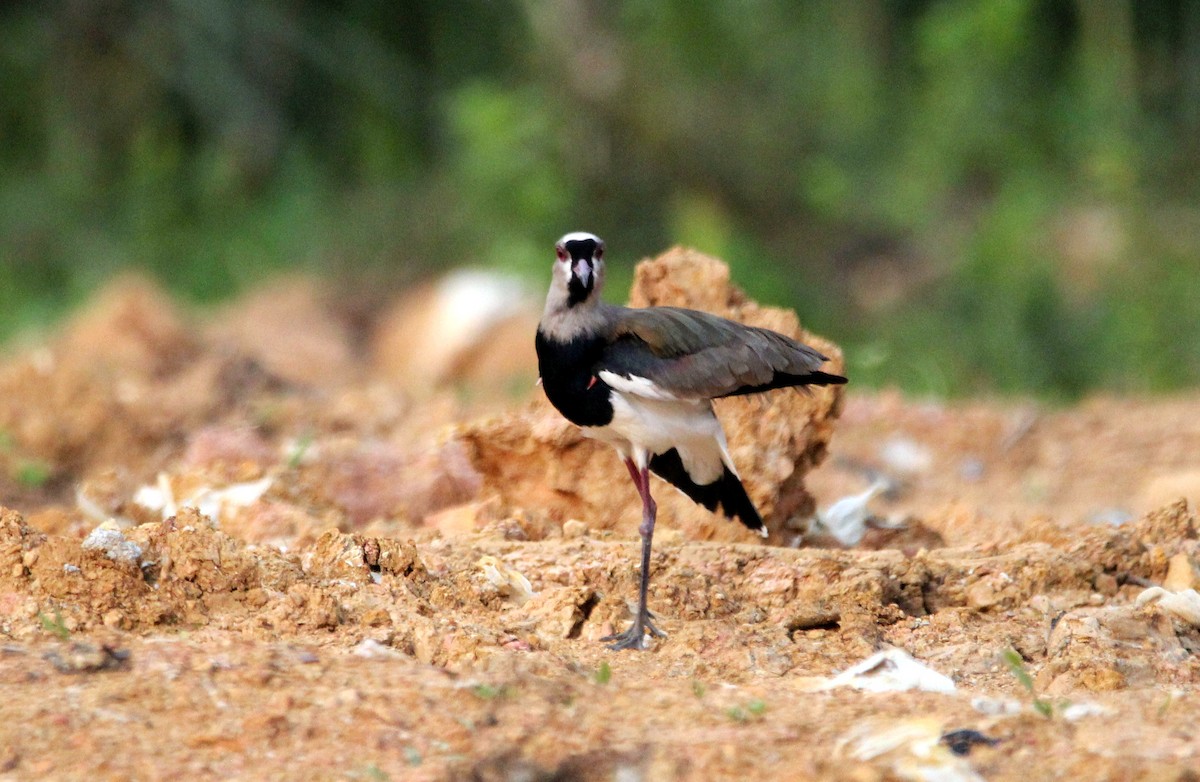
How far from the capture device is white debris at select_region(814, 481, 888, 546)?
16.2 ft

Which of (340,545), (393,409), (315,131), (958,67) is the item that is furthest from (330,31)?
(340,545)

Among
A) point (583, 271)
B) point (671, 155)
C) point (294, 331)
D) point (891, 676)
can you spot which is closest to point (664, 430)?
point (583, 271)

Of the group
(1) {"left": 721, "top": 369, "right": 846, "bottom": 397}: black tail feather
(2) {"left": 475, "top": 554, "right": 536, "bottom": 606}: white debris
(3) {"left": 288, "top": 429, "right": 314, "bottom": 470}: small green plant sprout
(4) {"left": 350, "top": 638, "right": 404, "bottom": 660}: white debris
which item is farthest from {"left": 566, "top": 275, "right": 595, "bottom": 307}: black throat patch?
(3) {"left": 288, "top": 429, "right": 314, "bottom": 470}: small green plant sprout

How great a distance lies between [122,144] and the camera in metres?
14.1

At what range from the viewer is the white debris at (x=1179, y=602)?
3.97 meters

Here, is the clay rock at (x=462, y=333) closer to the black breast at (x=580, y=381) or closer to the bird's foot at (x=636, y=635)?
the black breast at (x=580, y=381)

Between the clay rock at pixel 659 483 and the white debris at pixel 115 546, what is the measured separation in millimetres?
1425

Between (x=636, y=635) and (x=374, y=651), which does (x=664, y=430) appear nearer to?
(x=636, y=635)

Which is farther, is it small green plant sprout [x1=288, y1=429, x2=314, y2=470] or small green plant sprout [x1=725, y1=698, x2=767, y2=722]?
small green plant sprout [x1=288, y1=429, x2=314, y2=470]

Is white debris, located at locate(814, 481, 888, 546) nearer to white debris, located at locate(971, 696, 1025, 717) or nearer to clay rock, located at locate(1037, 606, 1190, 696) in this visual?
clay rock, located at locate(1037, 606, 1190, 696)

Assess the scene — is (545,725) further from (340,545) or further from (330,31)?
(330,31)

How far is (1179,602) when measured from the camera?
3.98m

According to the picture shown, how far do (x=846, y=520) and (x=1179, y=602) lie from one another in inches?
47.8

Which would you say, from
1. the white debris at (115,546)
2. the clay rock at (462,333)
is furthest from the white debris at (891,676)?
the clay rock at (462,333)
